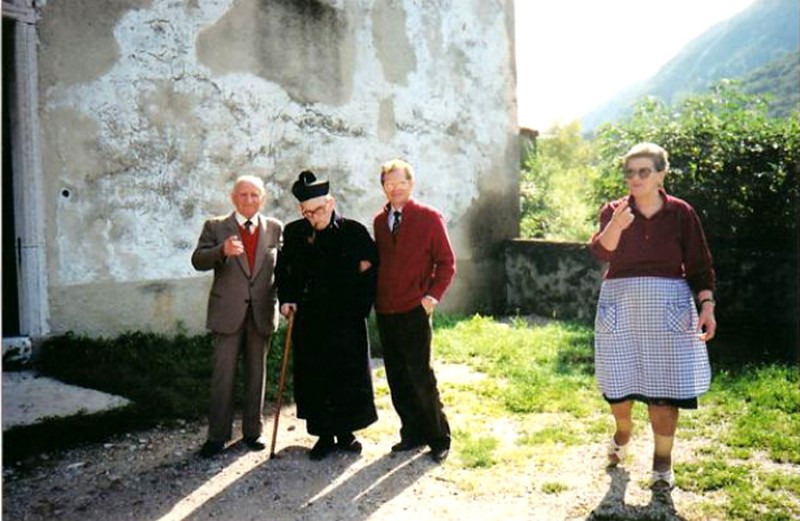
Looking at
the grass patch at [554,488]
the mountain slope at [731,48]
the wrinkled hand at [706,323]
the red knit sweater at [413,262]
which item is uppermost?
the mountain slope at [731,48]

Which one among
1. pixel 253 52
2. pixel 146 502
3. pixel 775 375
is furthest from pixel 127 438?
pixel 775 375

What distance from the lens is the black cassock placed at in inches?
161

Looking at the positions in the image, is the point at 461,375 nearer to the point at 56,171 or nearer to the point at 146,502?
the point at 146,502

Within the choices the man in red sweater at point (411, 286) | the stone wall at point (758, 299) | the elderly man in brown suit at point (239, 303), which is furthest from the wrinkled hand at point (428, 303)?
the stone wall at point (758, 299)

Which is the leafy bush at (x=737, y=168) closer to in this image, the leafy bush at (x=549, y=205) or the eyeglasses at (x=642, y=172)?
the leafy bush at (x=549, y=205)

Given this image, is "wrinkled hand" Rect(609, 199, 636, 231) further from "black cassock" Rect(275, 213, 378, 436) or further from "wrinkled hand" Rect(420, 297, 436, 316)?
"black cassock" Rect(275, 213, 378, 436)

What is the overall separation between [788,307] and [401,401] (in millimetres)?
4914

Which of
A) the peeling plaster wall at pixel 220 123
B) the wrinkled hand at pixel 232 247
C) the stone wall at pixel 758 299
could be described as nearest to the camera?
the wrinkled hand at pixel 232 247

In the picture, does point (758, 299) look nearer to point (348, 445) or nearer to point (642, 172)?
point (642, 172)

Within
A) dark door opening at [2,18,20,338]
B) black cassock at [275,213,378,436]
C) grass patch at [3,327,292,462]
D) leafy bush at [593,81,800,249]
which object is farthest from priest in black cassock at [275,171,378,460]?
leafy bush at [593,81,800,249]

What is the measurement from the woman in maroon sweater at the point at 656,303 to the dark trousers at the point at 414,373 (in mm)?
1116

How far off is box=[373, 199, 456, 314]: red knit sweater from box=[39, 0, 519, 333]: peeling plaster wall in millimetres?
3284

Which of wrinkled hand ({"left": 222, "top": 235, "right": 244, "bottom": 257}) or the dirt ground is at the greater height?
wrinkled hand ({"left": 222, "top": 235, "right": 244, "bottom": 257})

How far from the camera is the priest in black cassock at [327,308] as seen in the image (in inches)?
161
